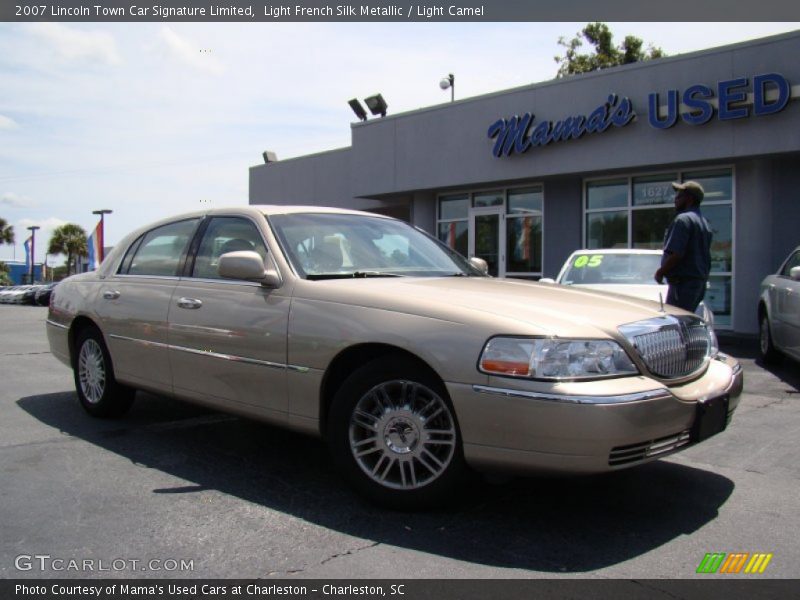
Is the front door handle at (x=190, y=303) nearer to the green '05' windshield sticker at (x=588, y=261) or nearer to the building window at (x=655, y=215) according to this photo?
the green '05' windshield sticker at (x=588, y=261)

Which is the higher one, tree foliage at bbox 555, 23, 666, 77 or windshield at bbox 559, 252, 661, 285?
tree foliage at bbox 555, 23, 666, 77

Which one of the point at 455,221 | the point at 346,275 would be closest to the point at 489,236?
the point at 455,221

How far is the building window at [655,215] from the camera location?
12359 millimetres

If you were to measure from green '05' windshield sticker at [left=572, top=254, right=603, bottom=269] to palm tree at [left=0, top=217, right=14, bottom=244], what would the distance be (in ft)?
212

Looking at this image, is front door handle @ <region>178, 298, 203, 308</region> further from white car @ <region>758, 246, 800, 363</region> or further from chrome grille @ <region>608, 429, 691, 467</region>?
white car @ <region>758, 246, 800, 363</region>

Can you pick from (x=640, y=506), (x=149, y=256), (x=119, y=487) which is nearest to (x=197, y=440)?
(x=119, y=487)

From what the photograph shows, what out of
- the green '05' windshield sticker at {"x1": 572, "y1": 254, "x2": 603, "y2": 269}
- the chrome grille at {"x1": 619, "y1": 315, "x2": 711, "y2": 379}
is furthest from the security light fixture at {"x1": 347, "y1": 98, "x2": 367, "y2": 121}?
the chrome grille at {"x1": 619, "y1": 315, "x2": 711, "y2": 379}

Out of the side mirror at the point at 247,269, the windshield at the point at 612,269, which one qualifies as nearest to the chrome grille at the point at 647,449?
the side mirror at the point at 247,269

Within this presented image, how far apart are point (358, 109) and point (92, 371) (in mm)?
14033

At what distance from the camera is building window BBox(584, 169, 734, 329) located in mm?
12359

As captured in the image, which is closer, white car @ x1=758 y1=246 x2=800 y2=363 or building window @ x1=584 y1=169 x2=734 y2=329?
white car @ x1=758 y1=246 x2=800 y2=363

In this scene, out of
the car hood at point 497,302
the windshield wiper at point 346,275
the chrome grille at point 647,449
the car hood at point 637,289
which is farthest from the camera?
the car hood at point 637,289

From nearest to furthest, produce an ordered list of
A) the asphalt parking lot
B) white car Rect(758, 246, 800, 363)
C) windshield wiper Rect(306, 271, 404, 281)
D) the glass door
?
the asphalt parking lot, windshield wiper Rect(306, 271, 404, 281), white car Rect(758, 246, 800, 363), the glass door

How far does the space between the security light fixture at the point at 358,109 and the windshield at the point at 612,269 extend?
1063 cm
